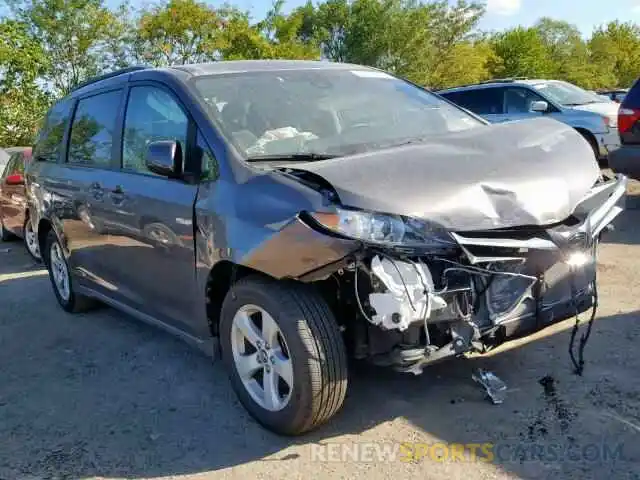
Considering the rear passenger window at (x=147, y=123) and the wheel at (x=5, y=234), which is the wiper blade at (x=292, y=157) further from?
the wheel at (x=5, y=234)

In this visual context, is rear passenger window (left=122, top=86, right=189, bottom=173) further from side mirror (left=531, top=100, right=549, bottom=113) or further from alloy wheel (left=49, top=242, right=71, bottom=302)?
side mirror (left=531, top=100, right=549, bottom=113)

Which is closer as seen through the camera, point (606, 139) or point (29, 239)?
point (29, 239)

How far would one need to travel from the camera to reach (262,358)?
135 inches

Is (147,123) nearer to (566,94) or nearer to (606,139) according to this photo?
(606,139)

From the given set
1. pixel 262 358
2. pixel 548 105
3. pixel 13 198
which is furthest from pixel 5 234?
pixel 548 105

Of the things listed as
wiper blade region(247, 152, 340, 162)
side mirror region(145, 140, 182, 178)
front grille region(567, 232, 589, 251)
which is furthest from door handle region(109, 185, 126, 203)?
front grille region(567, 232, 589, 251)

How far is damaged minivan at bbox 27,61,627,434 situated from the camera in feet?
9.77

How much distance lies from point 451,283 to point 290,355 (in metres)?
0.79

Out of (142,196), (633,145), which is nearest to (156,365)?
(142,196)

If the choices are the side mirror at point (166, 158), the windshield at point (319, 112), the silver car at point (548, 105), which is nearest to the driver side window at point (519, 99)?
the silver car at point (548, 105)

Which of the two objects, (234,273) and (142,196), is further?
(142,196)

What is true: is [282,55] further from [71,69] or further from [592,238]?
[592,238]

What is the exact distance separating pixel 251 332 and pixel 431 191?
3.65ft

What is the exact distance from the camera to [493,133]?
3.79 m
